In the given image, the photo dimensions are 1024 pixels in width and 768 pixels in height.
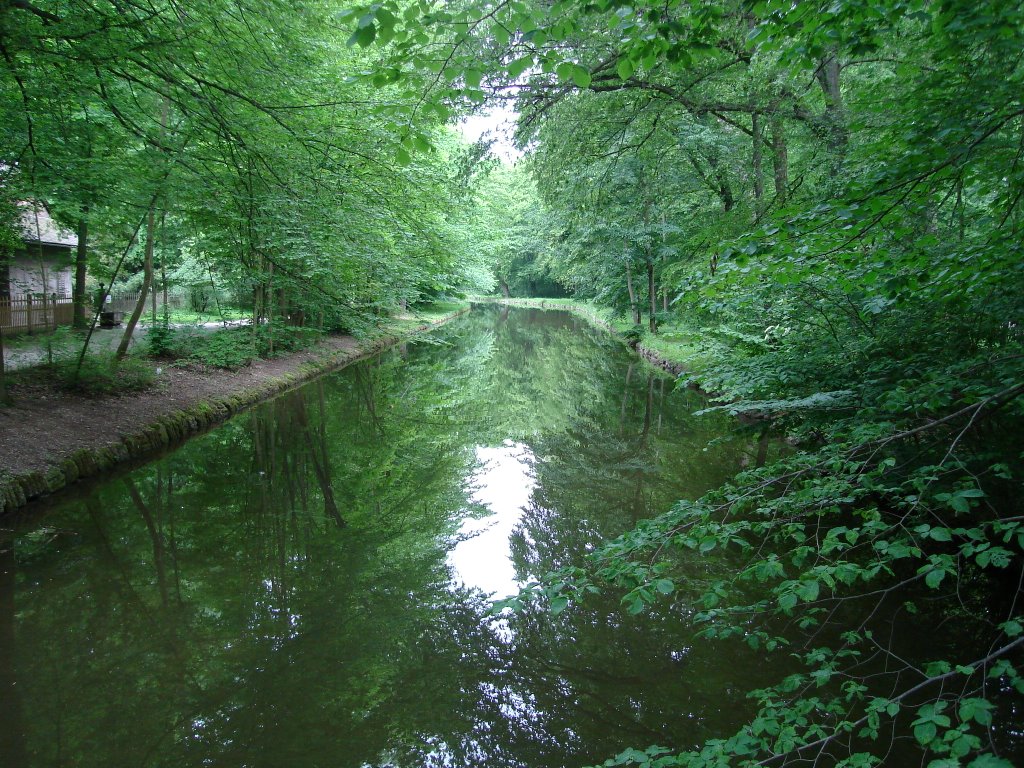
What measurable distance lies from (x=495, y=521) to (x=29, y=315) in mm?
15259

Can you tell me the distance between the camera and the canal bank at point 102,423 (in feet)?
25.1

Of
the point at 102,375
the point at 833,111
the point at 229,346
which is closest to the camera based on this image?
the point at 833,111

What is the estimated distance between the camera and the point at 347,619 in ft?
17.3

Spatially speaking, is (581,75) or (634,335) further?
(634,335)

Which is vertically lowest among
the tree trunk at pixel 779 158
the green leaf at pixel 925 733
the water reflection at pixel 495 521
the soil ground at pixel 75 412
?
the water reflection at pixel 495 521

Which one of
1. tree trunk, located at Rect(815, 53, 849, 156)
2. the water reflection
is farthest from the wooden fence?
tree trunk, located at Rect(815, 53, 849, 156)

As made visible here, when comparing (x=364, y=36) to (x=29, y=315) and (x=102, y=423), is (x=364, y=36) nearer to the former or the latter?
(x=102, y=423)

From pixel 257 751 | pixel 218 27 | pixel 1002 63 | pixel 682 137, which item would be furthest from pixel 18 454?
pixel 682 137

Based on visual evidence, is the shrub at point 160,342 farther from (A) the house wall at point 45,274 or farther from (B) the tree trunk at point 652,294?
(B) the tree trunk at point 652,294

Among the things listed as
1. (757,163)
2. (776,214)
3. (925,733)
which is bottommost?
(925,733)

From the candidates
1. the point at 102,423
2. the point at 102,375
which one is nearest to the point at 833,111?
the point at 102,423

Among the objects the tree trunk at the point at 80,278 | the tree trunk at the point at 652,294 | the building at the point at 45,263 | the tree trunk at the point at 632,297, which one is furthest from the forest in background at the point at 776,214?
the tree trunk at the point at 632,297

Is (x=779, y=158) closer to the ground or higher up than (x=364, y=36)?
higher up

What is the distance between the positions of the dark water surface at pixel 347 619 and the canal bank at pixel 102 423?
0.42 meters
